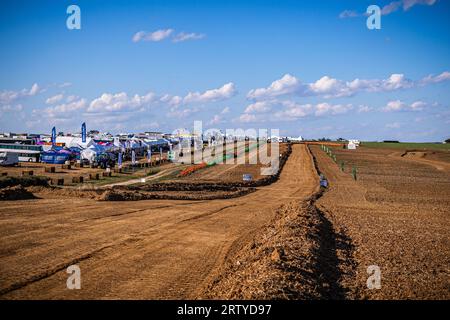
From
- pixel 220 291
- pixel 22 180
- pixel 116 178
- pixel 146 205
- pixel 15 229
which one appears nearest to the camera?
pixel 220 291

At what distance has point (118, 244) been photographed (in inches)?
613

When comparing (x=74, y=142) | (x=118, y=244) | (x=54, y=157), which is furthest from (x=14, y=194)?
(x=74, y=142)

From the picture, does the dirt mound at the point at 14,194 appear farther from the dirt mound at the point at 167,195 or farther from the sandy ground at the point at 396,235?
the sandy ground at the point at 396,235

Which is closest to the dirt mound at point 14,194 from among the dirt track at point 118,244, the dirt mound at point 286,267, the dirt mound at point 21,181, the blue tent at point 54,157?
the dirt track at point 118,244

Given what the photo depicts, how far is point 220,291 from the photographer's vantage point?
404 inches

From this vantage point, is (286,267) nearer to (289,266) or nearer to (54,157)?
(289,266)

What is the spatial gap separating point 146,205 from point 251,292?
58.3 ft

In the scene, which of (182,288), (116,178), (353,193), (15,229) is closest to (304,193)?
(353,193)

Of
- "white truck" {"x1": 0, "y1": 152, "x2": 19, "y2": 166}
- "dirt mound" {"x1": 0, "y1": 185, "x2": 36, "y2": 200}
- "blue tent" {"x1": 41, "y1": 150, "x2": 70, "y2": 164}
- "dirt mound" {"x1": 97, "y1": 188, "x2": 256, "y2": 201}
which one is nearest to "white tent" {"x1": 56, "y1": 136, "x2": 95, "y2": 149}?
"blue tent" {"x1": 41, "y1": 150, "x2": 70, "y2": 164}

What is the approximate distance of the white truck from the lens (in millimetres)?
58500

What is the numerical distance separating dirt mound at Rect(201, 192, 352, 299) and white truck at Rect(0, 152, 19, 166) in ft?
168

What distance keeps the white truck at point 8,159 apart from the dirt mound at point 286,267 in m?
51.2

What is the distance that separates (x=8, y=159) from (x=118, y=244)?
50.8 m
